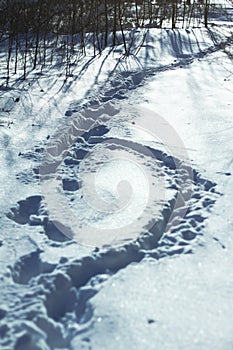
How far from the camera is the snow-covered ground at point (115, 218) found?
62.7 inches

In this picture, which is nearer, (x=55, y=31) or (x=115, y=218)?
(x=115, y=218)

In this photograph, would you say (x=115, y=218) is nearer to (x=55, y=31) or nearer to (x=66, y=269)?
(x=66, y=269)

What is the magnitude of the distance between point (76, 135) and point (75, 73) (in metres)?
1.94

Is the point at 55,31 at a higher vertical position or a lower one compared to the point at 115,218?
higher

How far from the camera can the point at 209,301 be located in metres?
1.72

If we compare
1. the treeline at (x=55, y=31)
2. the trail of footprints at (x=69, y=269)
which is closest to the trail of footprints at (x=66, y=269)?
the trail of footprints at (x=69, y=269)

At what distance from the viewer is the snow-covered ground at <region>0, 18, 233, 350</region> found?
5.23 ft

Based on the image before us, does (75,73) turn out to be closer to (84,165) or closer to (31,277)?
(84,165)

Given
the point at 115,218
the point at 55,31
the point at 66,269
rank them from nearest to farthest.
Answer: the point at 66,269
the point at 115,218
the point at 55,31

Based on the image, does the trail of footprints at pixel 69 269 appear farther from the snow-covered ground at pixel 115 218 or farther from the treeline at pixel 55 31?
the treeline at pixel 55 31

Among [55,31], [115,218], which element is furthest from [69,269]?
[55,31]

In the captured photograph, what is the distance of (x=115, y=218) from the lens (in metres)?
2.30

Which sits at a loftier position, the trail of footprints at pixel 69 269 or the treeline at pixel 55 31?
the treeline at pixel 55 31

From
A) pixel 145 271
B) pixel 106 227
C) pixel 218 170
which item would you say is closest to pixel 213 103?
pixel 218 170
